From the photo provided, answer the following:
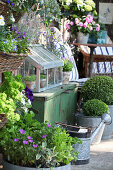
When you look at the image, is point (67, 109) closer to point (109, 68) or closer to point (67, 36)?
point (67, 36)

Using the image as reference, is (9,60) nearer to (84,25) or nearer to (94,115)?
(94,115)

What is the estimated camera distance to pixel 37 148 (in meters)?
2.86

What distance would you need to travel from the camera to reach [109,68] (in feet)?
26.3

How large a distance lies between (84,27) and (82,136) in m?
2.81

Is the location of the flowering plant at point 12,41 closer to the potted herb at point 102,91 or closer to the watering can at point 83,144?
the watering can at point 83,144

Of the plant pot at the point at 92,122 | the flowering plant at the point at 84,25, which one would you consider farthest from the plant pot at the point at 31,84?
the flowering plant at the point at 84,25

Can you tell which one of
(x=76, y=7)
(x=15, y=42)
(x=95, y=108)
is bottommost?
(x=95, y=108)

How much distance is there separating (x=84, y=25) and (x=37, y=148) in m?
3.56

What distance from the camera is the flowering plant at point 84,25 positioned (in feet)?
19.5

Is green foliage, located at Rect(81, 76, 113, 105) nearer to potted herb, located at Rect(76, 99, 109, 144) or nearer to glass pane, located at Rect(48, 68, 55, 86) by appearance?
potted herb, located at Rect(76, 99, 109, 144)

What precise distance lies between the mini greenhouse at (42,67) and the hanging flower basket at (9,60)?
0.83 m

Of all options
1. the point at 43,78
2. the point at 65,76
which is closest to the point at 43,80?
the point at 43,78

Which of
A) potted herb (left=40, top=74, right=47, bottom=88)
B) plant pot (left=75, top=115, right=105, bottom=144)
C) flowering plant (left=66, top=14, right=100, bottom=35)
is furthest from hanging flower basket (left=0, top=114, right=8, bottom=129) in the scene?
flowering plant (left=66, top=14, right=100, bottom=35)

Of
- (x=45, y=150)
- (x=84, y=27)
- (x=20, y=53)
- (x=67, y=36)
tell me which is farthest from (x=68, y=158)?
(x=67, y=36)
